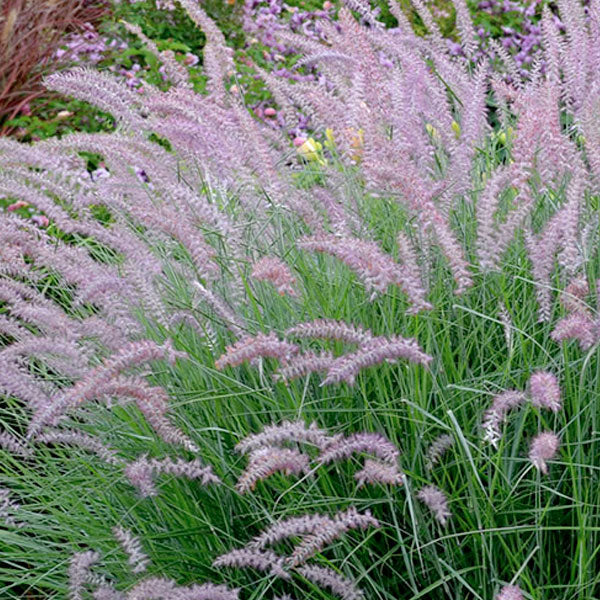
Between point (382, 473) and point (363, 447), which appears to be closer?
point (382, 473)

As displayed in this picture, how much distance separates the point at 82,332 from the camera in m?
2.44

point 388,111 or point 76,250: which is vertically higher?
point 388,111

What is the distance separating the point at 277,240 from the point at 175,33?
5.00 meters

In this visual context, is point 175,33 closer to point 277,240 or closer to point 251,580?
point 277,240

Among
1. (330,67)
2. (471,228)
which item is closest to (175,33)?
(330,67)

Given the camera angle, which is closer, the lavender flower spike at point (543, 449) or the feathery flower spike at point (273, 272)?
the lavender flower spike at point (543, 449)

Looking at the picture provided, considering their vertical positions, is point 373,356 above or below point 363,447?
above

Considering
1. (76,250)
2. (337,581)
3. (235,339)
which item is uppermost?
(76,250)

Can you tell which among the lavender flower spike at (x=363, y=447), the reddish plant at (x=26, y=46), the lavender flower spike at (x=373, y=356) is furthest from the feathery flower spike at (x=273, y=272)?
the reddish plant at (x=26, y=46)

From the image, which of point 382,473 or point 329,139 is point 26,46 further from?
point 382,473

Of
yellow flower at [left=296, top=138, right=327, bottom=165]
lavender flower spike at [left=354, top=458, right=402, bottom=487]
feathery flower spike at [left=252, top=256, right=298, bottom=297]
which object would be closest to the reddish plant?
yellow flower at [left=296, top=138, right=327, bottom=165]

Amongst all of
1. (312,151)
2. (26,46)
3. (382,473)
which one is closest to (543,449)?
(382,473)

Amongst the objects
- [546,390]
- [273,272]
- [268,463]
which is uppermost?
[273,272]

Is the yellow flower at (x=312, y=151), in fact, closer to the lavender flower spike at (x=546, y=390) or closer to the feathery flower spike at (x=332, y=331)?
the feathery flower spike at (x=332, y=331)
